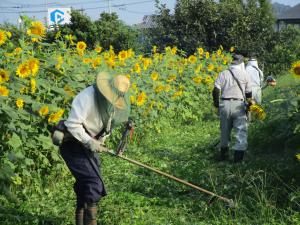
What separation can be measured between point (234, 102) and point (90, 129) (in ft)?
11.5

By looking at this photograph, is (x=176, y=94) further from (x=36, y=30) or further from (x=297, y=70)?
(x=297, y=70)

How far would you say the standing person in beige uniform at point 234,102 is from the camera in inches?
293

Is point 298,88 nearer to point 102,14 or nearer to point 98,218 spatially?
point 98,218

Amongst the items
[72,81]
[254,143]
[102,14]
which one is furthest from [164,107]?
[102,14]

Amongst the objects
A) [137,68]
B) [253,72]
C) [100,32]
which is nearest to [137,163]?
[137,68]

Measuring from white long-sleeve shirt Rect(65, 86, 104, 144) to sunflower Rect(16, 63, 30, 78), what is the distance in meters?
1.17

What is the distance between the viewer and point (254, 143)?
7883mm

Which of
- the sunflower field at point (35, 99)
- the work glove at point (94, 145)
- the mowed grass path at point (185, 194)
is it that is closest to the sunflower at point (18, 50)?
the sunflower field at point (35, 99)

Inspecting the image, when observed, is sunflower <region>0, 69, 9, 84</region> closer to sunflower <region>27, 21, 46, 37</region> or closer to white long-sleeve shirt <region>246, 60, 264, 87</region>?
sunflower <region>27, 21, 46, 37</region>

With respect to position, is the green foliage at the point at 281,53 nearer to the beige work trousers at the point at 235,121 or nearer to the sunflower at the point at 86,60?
the beige work trousers at the point at 235,121

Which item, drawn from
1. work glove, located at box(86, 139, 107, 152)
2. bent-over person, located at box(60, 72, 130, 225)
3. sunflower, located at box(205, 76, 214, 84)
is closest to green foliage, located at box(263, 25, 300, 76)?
sunflower, located at box(205, 76, 214, 84)

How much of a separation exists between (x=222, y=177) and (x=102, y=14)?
2106cm

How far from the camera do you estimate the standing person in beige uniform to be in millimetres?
7438

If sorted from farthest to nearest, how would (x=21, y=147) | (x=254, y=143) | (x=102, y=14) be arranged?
(x=102, y=14)
(x=254, y=143)
(x=21, y=147)
